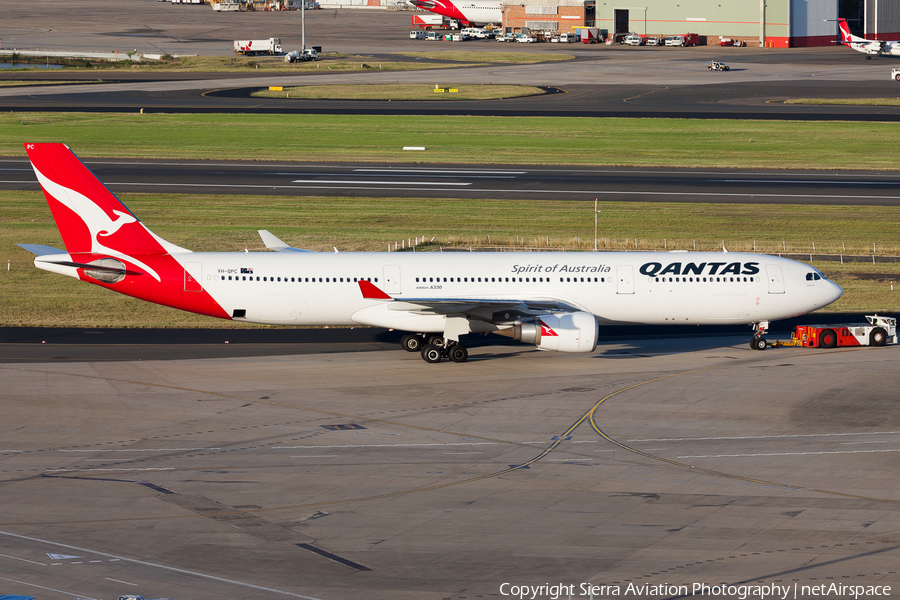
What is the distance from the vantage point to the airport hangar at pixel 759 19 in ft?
586

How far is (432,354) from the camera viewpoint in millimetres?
42531

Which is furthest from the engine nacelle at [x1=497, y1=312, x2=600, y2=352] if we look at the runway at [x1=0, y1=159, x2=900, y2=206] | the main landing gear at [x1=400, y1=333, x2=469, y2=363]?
the runway at [x1=0, y1=159, x2=900, y2=206]

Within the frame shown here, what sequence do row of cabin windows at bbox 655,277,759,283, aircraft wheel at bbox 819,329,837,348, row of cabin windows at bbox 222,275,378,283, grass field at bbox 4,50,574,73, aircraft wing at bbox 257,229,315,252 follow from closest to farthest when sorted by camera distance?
row of cabin windows at bbox 222,275,378,283
row of cabin windows at bbox 655,277,759,283
aircraft wheel at bbox 819,329,837,348
aircraft wing at bbox 257,229,315,252
grass field at bbox 4,50,574,73

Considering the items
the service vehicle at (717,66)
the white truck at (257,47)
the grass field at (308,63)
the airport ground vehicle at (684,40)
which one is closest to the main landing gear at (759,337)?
the service vehicle at (717,66)

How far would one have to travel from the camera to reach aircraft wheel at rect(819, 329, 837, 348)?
4528cm

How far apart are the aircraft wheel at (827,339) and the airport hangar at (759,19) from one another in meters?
146

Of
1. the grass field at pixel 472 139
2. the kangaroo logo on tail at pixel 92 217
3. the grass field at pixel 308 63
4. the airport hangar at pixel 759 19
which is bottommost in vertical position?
the kangaroo logo on tail at pixel 92 217

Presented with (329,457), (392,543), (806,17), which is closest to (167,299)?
(329,457)

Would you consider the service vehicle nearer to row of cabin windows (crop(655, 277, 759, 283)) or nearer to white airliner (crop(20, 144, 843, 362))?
white airliner (crop(20, 144, 843, 362))

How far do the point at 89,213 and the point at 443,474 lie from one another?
2109 cm

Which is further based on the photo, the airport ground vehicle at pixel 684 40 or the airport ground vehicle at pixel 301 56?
the airport ground vehicle at pixel 684 40

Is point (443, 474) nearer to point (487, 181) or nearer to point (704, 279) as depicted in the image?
point (704, 279)

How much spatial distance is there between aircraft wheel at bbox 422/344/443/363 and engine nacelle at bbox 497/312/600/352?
4267 mm

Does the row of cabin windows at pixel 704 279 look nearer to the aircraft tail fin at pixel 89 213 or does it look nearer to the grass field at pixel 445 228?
the grass field at pixel 445 228
